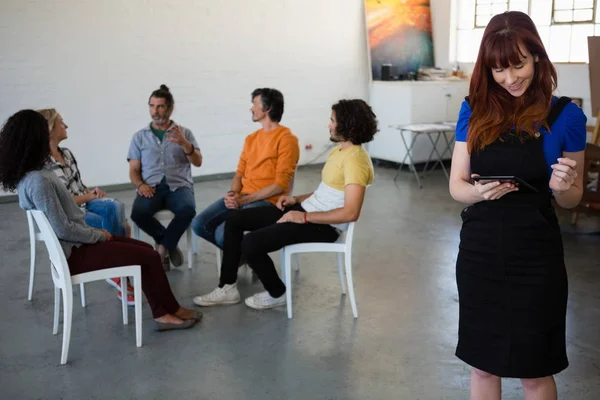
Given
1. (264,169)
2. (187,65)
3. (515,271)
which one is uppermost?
(187,65)

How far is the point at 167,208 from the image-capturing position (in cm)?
439

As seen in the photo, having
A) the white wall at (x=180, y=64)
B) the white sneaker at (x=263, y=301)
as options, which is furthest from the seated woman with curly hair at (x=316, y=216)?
the white wall at (x=180, y=64)

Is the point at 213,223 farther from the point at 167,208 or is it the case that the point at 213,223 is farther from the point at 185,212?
the point at 167,208

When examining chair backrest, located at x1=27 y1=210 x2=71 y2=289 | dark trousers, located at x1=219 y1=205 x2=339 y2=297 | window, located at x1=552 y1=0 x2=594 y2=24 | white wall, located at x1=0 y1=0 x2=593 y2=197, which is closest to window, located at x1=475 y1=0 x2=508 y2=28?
white wall, located at x1=0 y1=0 x2=593 y2=197

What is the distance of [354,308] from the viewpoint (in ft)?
12.0

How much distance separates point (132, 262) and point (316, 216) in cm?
97

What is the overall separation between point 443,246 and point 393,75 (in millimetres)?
4105

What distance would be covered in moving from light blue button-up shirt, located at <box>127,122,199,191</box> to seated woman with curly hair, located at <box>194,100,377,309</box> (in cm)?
84

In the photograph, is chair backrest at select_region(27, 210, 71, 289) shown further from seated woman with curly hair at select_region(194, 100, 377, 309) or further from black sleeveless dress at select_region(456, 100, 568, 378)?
black sleeveless dress at select_region(456, 100, 568, 378)

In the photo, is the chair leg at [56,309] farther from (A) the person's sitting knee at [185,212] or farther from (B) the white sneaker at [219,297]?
(A) the person's sitting knee at [185,212]

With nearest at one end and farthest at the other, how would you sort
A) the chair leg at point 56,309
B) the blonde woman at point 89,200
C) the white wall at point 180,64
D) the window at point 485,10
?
the chair leg at point 56,309
the blonde woman at point 89,200
the white wall at point 180,64
the window at point 485,10

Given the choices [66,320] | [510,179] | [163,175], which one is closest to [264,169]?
[163,175]

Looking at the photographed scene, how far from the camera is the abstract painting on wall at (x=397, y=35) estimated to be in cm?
862

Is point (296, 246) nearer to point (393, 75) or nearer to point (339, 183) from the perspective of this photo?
point (339, 183)
